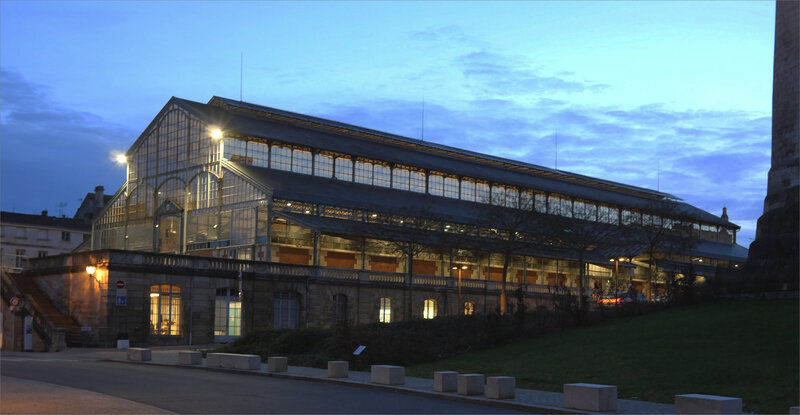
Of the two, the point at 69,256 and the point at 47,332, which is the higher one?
the point at 69,256

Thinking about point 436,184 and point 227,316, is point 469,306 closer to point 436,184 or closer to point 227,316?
point 436,184

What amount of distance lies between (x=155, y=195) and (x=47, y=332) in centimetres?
3138

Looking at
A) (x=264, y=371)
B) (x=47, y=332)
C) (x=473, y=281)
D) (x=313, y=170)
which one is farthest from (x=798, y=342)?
(x=313, y=170)

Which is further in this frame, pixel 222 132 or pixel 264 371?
pixel 222 132

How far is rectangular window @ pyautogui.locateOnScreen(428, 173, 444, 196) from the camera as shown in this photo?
9394cm

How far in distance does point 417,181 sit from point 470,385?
67.7m

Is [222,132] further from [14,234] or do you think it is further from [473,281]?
[14,234]

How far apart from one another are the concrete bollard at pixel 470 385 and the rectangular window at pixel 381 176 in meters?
63.6

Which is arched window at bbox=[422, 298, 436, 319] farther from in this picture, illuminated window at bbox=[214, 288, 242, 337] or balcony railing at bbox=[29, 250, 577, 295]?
illuminated window at bbox=[214, 288, 242, 337]

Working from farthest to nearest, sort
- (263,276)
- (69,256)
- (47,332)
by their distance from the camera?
(263,276) < (69,256) < (47,332)

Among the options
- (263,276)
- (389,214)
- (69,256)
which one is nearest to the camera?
(69,256)

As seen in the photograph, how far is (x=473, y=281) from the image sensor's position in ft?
266

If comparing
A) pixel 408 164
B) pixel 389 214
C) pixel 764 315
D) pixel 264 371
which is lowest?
pixel 264 371

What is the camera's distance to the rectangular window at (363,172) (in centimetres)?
8800
